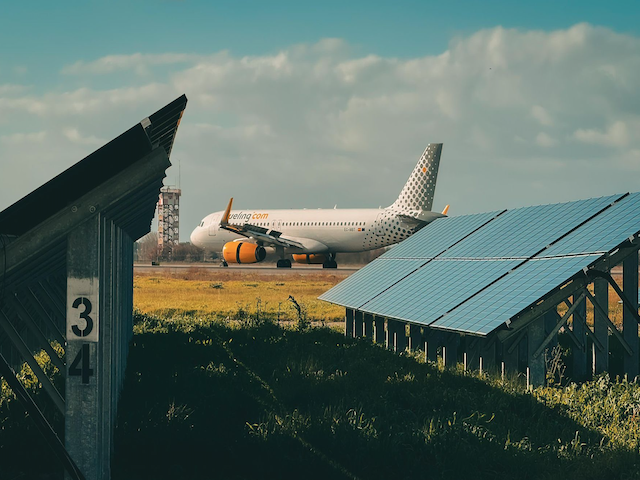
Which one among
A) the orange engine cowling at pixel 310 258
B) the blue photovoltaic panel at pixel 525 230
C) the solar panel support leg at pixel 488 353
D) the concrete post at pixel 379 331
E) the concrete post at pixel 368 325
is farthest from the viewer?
the orange engine cowling at pixel 310 258

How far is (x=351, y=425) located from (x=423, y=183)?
141ft

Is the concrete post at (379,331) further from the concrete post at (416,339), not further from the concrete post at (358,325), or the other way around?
the concrete post at (416,339)

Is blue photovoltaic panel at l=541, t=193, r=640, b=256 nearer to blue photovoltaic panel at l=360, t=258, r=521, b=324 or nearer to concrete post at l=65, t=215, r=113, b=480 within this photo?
blue photovoltaic panel at l=360, t=258, r=521, b=324

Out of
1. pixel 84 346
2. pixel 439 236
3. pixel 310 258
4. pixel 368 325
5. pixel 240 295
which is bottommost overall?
pixel 240 295

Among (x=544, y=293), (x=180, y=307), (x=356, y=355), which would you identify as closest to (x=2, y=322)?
(x=544, y=293)

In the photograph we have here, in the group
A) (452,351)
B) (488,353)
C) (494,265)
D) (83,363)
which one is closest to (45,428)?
(83,363)

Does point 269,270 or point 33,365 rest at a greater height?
point 33,365

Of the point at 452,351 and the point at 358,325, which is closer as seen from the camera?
the point at 452,351

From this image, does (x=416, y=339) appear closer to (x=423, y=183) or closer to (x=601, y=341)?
(x=601, y=341)

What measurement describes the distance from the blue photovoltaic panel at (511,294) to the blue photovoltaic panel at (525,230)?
110 cm

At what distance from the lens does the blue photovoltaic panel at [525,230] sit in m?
13.0

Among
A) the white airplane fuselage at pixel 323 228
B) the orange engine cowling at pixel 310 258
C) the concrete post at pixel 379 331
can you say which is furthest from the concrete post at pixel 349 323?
the orange engine cowling at pixel 310 258

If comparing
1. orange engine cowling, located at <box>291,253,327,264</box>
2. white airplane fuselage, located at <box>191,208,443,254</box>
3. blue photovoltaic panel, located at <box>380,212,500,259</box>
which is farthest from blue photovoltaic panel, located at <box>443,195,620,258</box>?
orange engine cowling, located at <box>291,253,327,264</box>

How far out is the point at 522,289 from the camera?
35.4 feet
